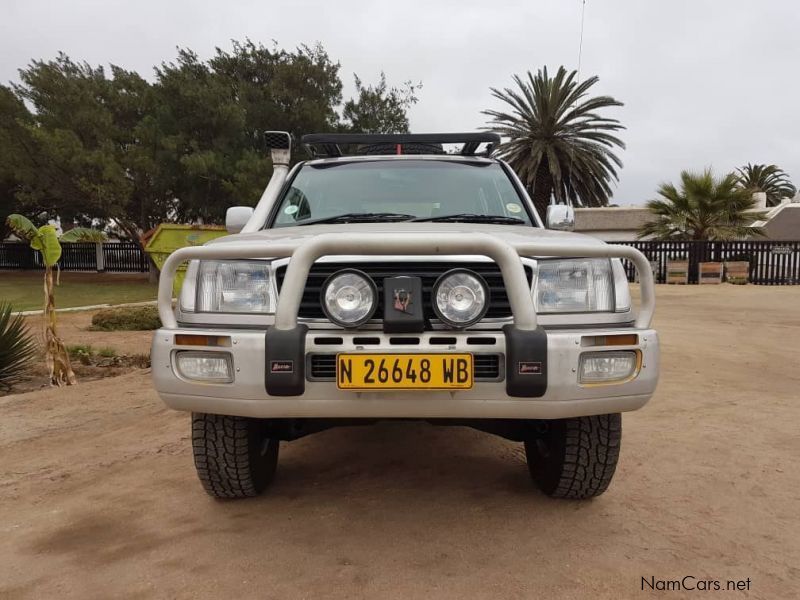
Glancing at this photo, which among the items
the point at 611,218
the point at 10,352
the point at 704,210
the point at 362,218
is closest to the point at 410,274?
the point at 362,218

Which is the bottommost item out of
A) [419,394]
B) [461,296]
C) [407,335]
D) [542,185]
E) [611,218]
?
[419,394]

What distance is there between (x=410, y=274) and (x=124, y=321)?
7.97 meters

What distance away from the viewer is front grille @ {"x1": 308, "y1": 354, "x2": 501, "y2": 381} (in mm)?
2168

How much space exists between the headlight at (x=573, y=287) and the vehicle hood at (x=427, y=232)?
100 millimetres

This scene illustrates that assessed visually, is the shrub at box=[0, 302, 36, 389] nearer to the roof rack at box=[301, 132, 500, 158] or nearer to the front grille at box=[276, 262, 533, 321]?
the roof rack at box=[301, 132, 500, 158]

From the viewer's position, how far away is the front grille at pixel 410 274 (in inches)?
90.7

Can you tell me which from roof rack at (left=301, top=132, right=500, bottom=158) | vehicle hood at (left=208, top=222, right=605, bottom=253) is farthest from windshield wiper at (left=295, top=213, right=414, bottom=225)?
roof rack at (left=301, top=132, right=500, bottom=158)

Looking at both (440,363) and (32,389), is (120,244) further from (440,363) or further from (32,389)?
(440,363)

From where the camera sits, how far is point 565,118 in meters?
25.1

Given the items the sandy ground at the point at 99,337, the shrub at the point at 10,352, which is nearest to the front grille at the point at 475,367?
the shrub at the point at 10,352

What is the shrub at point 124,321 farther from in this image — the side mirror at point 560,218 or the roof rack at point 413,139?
the side mirror at point 560,218

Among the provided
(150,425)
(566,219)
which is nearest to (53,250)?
(150,425)

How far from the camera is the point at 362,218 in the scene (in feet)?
10.3

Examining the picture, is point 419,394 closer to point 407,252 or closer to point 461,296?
point 461,296
